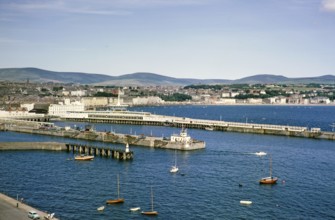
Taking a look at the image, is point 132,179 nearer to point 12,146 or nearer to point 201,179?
point 201,179

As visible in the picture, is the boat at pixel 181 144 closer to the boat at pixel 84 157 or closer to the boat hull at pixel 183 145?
the boat hull at pixel 183 145

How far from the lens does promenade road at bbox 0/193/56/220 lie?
30.0 meters

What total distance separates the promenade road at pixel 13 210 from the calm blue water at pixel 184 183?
84.4 inches

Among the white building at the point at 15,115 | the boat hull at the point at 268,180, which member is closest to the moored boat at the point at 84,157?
the boat hull at the point at 268,180

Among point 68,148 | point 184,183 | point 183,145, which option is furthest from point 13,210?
point 183,145

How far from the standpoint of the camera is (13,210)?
3147 cm

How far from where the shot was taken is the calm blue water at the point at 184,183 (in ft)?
115

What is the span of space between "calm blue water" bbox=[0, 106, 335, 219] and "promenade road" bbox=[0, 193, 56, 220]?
2.14 metres

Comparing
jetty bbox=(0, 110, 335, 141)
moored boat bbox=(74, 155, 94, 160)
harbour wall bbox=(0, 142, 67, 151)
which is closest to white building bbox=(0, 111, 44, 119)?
jetty bbox=(0, 110, 335, 141)

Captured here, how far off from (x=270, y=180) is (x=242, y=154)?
16394mm

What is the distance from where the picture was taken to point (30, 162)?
5278 centimetres

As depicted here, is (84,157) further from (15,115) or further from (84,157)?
(15,115)

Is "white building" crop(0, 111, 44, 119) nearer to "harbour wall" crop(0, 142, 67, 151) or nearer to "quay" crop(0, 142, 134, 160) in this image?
"harbour wall" crop(0, 142, 67, 151)

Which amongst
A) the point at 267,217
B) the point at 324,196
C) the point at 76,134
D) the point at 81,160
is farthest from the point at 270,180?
the point at 76,134
